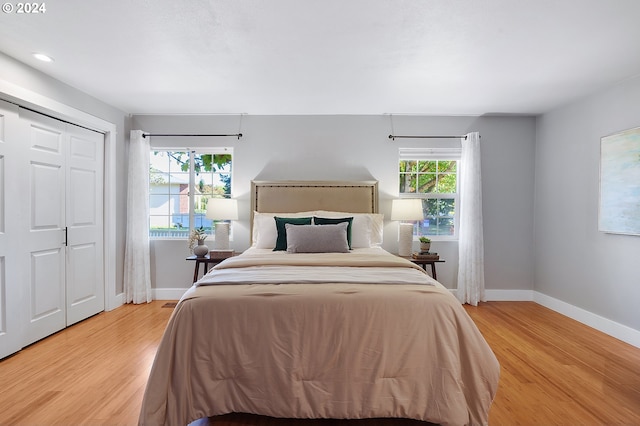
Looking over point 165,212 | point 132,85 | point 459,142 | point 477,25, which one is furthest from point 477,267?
point 132,85

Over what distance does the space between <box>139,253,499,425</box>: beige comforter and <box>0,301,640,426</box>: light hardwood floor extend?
23 centimetres

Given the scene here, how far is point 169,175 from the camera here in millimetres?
4355

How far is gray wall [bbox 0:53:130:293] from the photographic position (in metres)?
2.67

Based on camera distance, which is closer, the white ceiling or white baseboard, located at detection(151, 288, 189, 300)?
the white ceiling

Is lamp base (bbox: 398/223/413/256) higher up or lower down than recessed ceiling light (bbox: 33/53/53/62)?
lower down

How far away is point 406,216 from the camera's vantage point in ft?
12.8

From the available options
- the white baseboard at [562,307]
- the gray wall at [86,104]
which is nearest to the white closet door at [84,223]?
the gray wall at [86,104]

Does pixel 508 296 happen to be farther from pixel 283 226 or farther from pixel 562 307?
pixel 283 226

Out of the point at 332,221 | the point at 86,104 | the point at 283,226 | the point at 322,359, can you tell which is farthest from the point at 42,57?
the point at 322,359

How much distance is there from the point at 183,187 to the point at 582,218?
16.0 feet

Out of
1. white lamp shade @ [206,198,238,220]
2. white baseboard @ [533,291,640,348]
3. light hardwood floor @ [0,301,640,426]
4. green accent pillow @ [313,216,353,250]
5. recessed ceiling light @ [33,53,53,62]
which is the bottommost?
light hardwood floor @ [0,301,640,426]

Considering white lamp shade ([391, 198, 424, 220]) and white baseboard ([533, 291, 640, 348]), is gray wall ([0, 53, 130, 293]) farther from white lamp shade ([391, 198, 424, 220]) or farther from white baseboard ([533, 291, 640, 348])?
white baseboard ([533, 291, 640, 348])

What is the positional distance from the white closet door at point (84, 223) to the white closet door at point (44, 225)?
0.30ft

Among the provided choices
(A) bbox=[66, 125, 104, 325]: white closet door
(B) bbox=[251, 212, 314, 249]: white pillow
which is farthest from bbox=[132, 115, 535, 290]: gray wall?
(A) bbox=[66, 125, 104, 325]: white closet door
